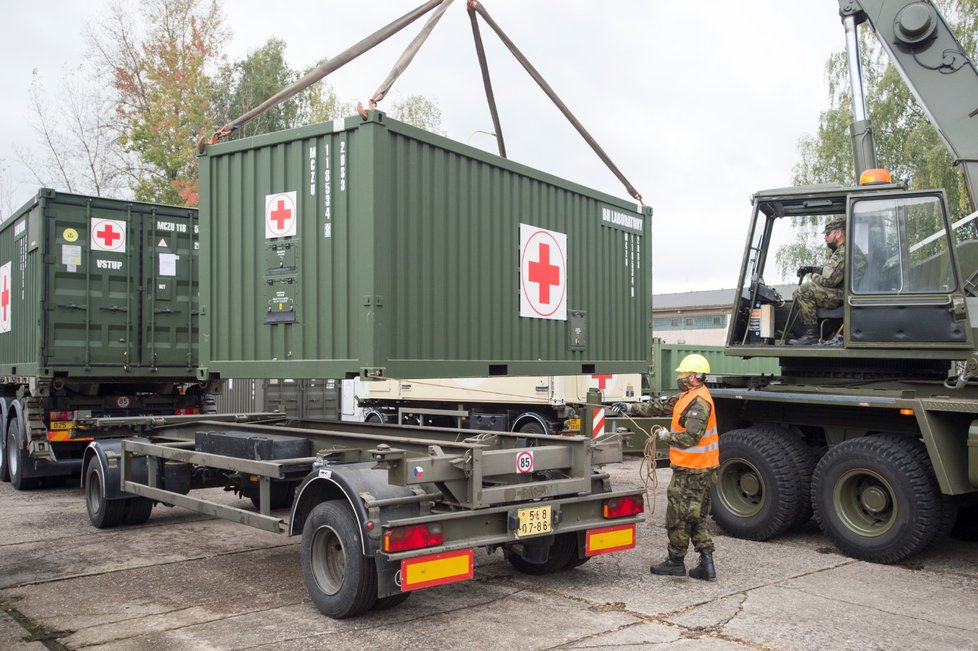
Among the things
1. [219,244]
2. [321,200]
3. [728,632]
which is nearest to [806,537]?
[728,632]

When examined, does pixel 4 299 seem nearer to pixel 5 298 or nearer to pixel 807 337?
pixel 5 298

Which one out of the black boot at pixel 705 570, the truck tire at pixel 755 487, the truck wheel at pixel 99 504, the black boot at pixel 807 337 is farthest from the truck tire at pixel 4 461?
the black boot at pixel 807 337

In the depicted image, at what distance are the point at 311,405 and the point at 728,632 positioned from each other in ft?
48.6

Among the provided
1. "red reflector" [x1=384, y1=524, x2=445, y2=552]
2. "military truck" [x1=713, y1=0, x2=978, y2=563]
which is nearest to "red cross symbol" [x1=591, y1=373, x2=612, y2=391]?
"military truck" [x1=713, y1=0, x2=978, y2=563]

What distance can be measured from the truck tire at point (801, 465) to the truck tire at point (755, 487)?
21mm

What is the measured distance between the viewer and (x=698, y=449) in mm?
6133

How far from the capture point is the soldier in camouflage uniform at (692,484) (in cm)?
607

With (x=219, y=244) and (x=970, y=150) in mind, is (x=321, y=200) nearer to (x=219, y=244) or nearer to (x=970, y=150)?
(x=219, y=244)

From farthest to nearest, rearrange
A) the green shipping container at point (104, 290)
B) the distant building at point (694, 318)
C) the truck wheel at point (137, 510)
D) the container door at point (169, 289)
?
the distant building at point (694, 318), the container door at point (169, 289), the green shipping container at point (104, 290), the truck wheel at point (137, 510)

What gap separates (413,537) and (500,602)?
1035 millimetres

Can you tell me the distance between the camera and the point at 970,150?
24.8ft

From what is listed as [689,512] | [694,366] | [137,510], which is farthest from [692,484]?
[137,510]

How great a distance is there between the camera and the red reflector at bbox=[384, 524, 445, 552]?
4.70 metres

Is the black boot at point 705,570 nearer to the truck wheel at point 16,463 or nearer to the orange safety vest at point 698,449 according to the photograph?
the orange safety vest at point 698,449
